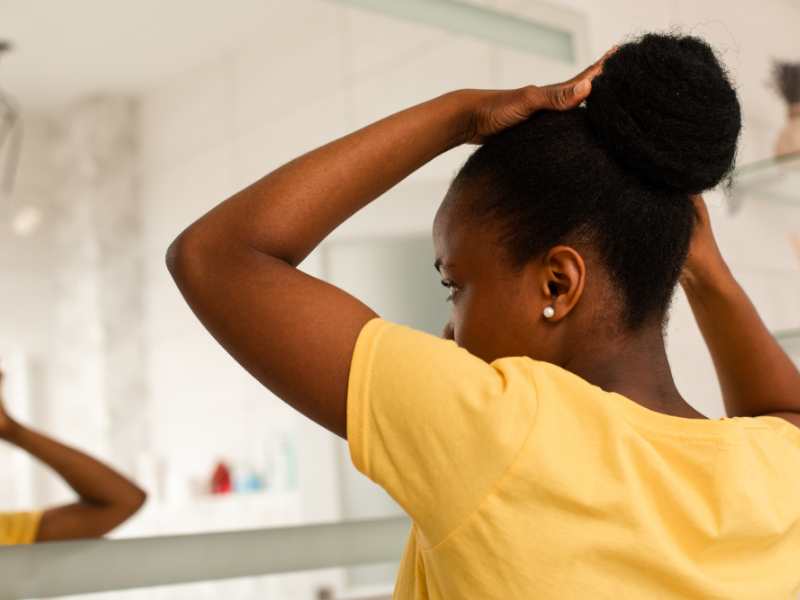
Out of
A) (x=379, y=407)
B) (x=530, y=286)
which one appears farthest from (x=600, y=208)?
(x=379, y=407)

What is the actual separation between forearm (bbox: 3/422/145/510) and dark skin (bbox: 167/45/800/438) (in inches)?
24.1

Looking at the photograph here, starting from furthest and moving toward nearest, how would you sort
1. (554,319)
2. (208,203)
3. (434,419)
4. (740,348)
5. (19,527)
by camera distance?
(208,203), (19,527), (740,348), (554,319), (434,419)

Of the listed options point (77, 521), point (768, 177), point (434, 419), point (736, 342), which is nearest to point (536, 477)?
point (434, 419)

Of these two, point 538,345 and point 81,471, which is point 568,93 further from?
point 81,471

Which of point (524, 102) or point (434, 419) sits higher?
point (524, 102)

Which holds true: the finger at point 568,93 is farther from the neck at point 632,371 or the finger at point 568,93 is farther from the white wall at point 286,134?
the white wall at point 286,134

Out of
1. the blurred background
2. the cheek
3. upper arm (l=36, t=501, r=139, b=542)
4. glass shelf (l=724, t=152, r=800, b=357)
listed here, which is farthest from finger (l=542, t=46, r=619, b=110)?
glass shelf (l=724, t=152, r=800, b=357)

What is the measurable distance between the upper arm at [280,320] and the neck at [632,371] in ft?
0.52

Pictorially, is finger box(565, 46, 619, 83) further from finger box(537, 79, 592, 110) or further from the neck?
the neck

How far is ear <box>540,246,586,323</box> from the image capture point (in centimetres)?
53

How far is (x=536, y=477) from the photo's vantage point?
1.48 feet

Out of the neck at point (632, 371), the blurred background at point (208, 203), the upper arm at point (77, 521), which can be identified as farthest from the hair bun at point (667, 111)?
the upper arm at point (77, 521)

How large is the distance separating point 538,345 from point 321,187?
0.17 metres

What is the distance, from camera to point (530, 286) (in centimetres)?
55
